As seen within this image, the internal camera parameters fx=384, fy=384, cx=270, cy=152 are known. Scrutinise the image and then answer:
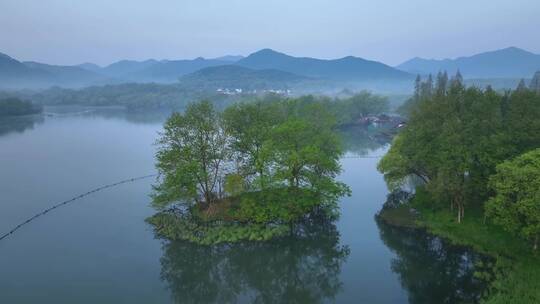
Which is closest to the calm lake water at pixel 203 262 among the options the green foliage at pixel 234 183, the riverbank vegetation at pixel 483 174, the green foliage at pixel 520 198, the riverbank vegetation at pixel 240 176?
the riverbank vegetation at pixel 240 176

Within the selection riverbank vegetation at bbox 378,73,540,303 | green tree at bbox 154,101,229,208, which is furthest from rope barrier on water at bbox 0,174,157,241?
riverbank vegetation at bbox 378,73,540,303

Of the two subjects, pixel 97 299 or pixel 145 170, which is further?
pixel 145 170

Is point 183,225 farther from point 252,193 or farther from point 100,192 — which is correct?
point 100,192

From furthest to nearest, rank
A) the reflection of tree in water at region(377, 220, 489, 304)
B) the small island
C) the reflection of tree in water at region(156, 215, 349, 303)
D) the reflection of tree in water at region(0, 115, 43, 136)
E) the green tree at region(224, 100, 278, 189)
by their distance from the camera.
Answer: the small island
the reflection of tree in water at region(0, 115, 43, 136)
the green tree at region(224, 100, 278, 189)
the reflection of tree in water at region(156, 215, 349, 303)
the reflection of tree in water at region(377, 220, 489, 304)

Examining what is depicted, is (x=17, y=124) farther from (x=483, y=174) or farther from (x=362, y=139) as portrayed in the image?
(x=483, y=174)

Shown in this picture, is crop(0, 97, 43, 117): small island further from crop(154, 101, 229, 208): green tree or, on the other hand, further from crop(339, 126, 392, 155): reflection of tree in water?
crop(154, 101, 229, 208): green tree

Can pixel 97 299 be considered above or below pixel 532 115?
below

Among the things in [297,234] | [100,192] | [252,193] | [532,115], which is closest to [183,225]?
[252,193]

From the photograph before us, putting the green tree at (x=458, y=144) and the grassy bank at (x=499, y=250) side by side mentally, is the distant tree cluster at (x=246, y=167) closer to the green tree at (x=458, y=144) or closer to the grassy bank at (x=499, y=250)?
the green tree at (x=458, y=144)
